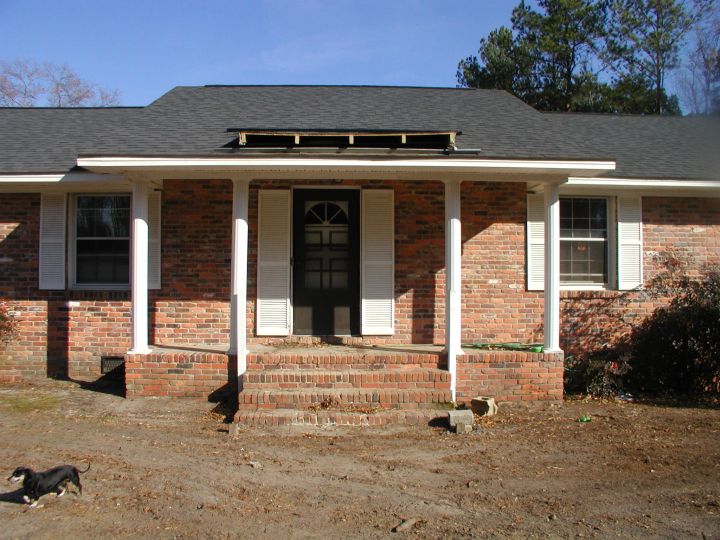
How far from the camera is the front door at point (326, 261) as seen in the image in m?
8.91

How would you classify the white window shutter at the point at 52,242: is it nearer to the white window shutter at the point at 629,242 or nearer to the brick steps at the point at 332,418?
the brick steps at the point at 332,418

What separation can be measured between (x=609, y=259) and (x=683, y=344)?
1670 millimetres

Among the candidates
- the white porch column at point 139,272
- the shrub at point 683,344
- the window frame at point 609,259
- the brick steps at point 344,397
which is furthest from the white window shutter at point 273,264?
the shrub at point 683,344

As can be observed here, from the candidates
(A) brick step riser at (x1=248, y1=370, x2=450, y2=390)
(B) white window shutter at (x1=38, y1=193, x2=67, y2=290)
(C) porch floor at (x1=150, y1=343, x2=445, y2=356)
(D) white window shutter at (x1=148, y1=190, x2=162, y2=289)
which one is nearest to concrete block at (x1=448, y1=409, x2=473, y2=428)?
(A) brick step riser at (x1=248, y1=370, x2=450, y2=390)

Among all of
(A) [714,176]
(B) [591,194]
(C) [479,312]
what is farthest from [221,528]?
(A) [714,176]

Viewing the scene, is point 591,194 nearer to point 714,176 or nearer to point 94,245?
point 714,176

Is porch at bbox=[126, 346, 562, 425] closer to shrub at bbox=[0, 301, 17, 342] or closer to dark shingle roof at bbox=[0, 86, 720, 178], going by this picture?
shrub at bbox=[0, 301, 17, 342]

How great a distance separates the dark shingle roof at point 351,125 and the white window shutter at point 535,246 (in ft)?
3.56

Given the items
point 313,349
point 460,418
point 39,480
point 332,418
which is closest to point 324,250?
point 313,349

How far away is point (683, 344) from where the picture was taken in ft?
27.1

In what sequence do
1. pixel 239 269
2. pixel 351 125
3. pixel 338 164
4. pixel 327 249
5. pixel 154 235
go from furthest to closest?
pixel 327 249 < pixel 154 235 < pixel 351 125 < pixel 239 269 < pixel 338 164

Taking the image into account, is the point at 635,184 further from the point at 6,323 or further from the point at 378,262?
the point at 6,323

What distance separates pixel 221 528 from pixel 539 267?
6318 mm

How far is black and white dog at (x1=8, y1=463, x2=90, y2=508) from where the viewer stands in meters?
4.29
